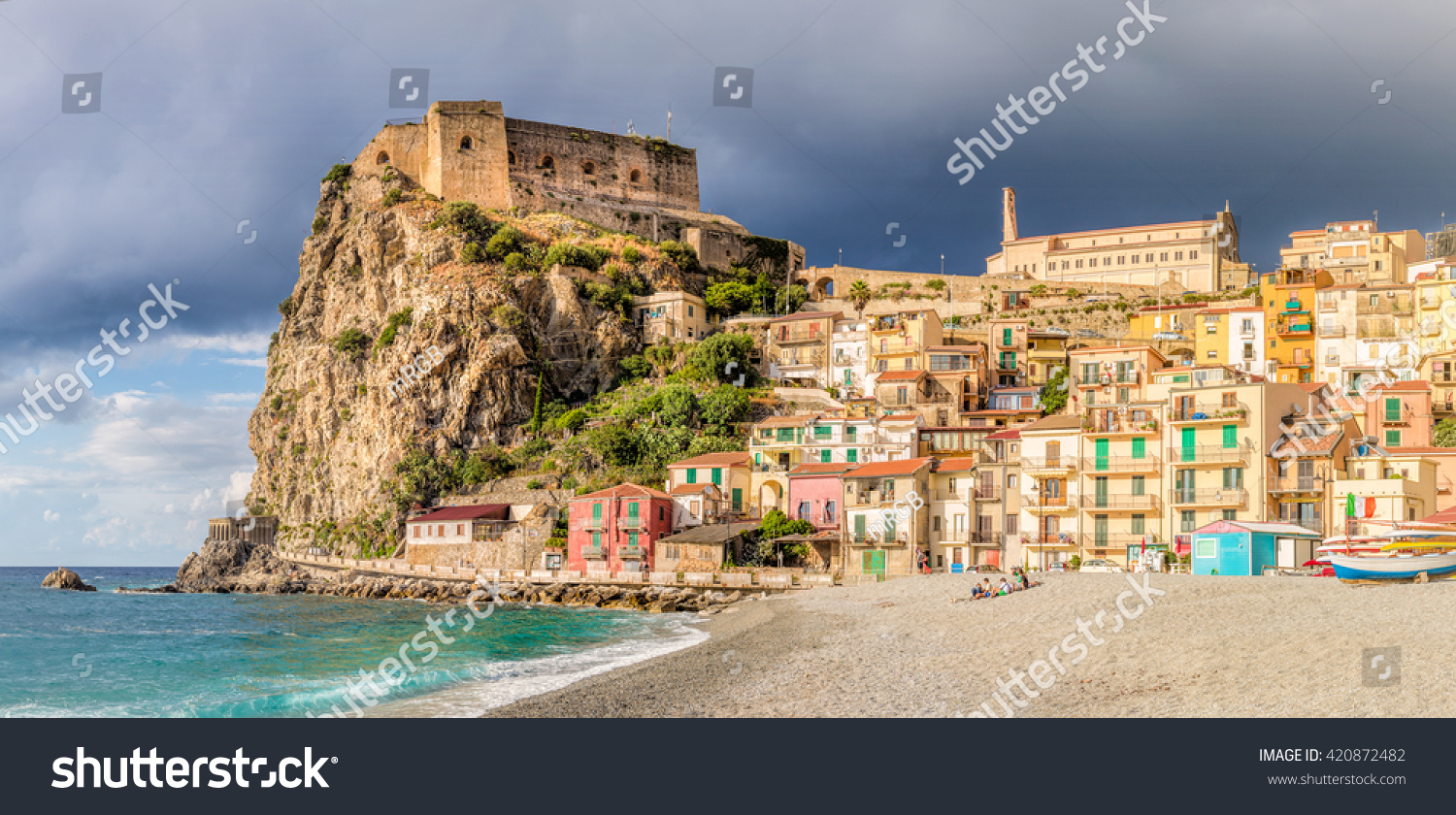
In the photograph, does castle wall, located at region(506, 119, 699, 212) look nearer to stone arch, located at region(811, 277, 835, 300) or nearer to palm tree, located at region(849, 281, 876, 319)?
stone arch, located at region(811, 277, 835, 300)

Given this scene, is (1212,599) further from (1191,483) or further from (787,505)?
(787,505)

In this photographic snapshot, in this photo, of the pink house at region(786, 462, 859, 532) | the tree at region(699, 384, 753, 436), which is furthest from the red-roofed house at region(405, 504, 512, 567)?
the pink house at region(786, 462, 859, 532)

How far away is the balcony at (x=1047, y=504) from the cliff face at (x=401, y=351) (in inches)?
1404

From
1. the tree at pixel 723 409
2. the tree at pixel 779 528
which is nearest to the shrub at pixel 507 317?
the tree at pixel 723 409

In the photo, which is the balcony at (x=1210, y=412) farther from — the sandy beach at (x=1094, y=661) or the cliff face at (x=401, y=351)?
the cliff face at (x=401, y=351)

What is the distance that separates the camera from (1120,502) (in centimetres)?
4169

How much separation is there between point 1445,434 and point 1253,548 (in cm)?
2198

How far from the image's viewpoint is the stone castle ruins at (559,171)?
83625mm

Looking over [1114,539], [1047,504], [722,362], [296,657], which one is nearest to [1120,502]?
[1114,539]

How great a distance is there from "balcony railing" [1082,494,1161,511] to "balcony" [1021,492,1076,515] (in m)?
0.58

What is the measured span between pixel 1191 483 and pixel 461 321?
46092 mm

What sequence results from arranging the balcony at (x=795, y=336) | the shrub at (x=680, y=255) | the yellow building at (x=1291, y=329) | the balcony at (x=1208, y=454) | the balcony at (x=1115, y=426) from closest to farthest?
1. the balcony at (x=1208, y=454)
2. the balcony at (x=1115, y=426)
3. the yellow building at (x=1291, y=329)
4. the balcony at (x=795, y=336)
5. the shrub at (x=680, y=255)

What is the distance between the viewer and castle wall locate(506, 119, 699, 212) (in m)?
86.2
